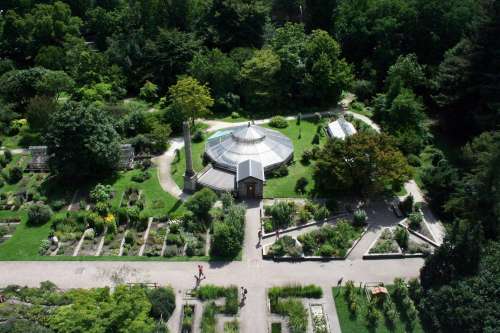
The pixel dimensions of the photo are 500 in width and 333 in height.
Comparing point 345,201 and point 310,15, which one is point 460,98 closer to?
point 345,201

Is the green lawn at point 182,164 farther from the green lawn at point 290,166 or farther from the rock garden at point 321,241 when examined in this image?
the rock garden at point 321,241

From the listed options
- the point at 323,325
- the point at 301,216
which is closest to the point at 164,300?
the point at 323,325

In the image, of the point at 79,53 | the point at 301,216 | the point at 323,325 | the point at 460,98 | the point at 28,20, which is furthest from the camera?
the point at 28,20

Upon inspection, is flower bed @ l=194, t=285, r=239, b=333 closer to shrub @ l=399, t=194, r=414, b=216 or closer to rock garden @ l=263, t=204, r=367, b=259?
rock garden @ l=263, t=204, r=367, b=259

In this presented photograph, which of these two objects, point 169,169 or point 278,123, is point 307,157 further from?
point 169,169

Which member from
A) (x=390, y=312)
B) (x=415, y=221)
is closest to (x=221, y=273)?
(x=390, y=312)

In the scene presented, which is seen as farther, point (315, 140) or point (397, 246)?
point (315, 140)
